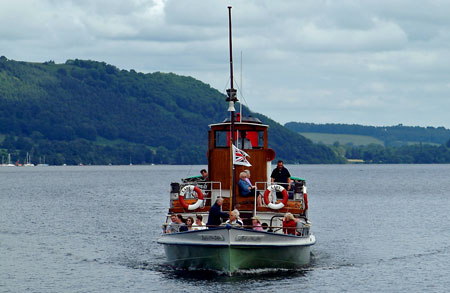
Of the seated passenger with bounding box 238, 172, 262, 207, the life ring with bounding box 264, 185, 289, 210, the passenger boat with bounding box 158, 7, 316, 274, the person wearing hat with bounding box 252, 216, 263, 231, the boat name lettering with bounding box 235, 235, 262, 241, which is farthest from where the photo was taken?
the seated passenger with bounding box 238, 172, 262, 207

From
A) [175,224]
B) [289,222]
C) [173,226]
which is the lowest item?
[173,226]

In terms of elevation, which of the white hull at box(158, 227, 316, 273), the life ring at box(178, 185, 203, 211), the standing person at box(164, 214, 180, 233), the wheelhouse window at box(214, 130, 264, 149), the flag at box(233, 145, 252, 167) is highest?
the wheelhouse window at box(214, 130, 264, 149)

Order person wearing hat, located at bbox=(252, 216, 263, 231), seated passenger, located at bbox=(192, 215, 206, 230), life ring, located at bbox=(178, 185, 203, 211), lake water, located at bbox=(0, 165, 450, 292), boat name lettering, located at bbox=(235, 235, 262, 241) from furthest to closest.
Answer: life ring, located at bbox=(178, 185, 203, 211) < seated passenger, located at bbox=(192, 215, 206, 230) < lake water, located at bbox=(0, 165, 450, 292) < person wearing hat, located at bbox=(252, 216, 263, 231) < boat name lettering, located at bbox=(235, 235, 262, 241)

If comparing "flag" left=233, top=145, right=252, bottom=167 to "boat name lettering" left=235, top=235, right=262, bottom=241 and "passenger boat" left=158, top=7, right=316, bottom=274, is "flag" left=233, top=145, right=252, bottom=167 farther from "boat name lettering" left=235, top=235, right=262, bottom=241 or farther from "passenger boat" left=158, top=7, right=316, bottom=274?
"boat name lettering" left=235, top=235, right=262, bottom=241

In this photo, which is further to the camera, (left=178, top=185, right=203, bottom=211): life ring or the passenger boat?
(left=178, top=185, right=203, bottom=211): life ring

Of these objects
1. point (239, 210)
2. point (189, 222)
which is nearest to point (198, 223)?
point (189, 222)

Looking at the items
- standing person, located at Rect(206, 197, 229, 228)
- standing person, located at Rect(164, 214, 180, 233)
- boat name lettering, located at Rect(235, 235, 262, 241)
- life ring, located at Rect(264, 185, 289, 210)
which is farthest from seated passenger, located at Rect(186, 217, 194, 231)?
life ring, located at Rect(264, 185, 289, 210)

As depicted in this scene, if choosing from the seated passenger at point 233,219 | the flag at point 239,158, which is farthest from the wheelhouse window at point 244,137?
the seated passenger at point 233,219

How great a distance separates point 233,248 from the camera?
31562mm

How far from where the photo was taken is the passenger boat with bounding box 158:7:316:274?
31.7 metres

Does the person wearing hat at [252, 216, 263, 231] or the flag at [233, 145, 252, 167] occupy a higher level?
the flag at [233, 145, 252, 167]

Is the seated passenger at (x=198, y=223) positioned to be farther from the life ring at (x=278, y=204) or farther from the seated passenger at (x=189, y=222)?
the life ring at (x=278, y=204)

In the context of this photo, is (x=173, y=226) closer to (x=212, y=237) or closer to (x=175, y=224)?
(x=175, y=224)

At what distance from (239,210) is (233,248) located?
10.9 ft
